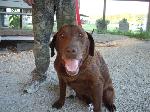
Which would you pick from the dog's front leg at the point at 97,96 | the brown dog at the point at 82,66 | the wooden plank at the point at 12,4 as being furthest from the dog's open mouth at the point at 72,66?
the wooden plank at the point at 12,4

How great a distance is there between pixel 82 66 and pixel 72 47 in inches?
12.3

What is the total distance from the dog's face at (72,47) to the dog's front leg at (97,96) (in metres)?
0.26

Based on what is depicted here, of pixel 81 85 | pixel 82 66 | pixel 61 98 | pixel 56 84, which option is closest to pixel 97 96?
pixel 81 85

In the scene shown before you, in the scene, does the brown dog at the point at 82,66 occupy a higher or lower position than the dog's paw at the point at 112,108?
higher

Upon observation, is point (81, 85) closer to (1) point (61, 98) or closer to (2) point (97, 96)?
(2) point (97, 96)

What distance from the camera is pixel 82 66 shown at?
11.3ft

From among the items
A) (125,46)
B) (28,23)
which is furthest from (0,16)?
(125,46)

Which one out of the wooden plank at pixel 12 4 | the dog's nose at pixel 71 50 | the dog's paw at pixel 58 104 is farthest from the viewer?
the wooden plank at pixel 12 4

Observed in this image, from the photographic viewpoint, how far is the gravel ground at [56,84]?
393 centimetres

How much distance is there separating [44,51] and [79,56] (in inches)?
46.1

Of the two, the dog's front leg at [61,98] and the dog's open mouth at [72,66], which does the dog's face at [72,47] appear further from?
the dog's front leg at [61,98]

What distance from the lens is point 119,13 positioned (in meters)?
15.2

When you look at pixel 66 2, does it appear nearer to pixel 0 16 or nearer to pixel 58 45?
pixel 58 45

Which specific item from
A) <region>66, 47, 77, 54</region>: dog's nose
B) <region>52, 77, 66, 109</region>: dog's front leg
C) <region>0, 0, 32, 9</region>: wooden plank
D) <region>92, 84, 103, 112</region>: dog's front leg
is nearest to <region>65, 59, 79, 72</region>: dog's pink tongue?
<region>66, 47, 77, 54</region>: dog's nose
